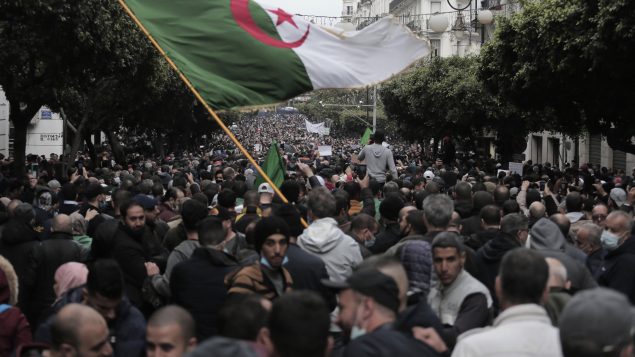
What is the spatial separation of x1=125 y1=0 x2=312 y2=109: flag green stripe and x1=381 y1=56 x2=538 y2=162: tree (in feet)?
97.7

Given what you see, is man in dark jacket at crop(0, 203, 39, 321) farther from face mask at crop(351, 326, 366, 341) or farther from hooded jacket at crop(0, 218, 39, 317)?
face mask at crop(351, 326, 366, 341)

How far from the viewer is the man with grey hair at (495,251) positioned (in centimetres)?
729

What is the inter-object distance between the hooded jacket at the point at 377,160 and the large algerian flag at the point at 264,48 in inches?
228

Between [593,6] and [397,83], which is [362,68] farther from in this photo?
[397,83]

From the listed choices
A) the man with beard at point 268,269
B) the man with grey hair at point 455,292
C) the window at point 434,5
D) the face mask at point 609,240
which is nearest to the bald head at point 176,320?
the man with beard at point 268,269

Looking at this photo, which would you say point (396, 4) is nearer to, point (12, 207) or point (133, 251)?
point (12, 207)

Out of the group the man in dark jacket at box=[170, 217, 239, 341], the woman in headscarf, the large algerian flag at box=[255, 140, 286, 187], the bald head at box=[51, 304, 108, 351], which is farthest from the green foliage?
the bald head at box=[51, 304, 108, 351]

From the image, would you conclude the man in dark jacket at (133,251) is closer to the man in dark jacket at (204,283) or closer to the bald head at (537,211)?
the man in dark jacket at (204,283)

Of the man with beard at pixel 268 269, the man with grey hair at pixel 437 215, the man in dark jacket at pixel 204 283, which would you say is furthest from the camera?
the man with grey hair at pixel 437 215

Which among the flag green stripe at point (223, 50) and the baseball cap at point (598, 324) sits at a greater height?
the flag green stripe at point (223, 50)

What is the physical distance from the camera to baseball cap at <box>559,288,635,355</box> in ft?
11.2

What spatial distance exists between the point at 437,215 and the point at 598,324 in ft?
13.0

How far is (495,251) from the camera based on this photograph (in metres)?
7.44

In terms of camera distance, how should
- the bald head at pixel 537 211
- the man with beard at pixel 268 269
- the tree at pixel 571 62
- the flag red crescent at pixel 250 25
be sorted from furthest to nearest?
the tree at pixel 571 62
the bald head at pixel 537 211
the flag red crescent at pixel 250 25
the man with beard at pixel 268 269
